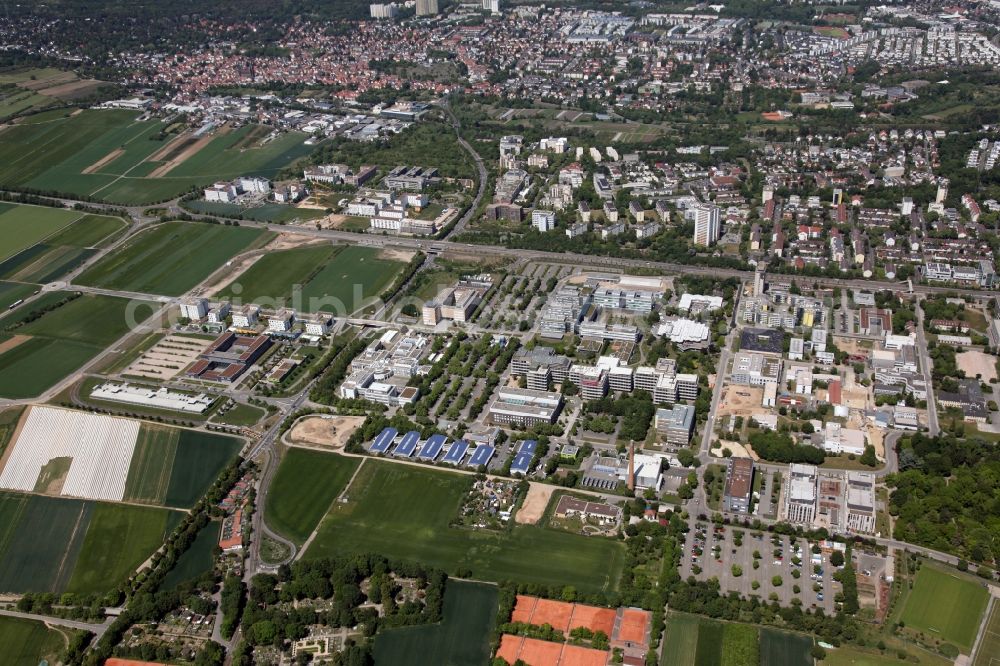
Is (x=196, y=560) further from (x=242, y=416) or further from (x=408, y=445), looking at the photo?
(x=408, y=445)

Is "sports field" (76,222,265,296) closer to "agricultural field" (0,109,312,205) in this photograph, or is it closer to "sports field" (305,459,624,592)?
"agricultural field" (0,109,312,205)

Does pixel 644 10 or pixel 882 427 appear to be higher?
pixel 644 10

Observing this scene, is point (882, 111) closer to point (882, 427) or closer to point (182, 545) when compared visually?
point (882, 427)

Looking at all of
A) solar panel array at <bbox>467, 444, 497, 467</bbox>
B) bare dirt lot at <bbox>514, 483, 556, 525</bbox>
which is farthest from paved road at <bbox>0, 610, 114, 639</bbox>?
bare dirt lot at <bbox>514, 483, 556, 525</bbox>

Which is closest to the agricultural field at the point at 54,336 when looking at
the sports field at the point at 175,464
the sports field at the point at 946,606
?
the sports field at the point at 175,464

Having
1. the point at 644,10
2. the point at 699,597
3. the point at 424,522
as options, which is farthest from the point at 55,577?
the point at 644,10

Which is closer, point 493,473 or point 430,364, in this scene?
point 493,473

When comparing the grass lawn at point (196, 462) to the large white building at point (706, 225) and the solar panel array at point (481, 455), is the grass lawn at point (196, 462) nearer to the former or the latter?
the solar panel array at point (481, 455)

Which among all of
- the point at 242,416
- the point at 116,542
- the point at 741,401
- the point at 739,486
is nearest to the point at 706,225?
the point at 741,401
